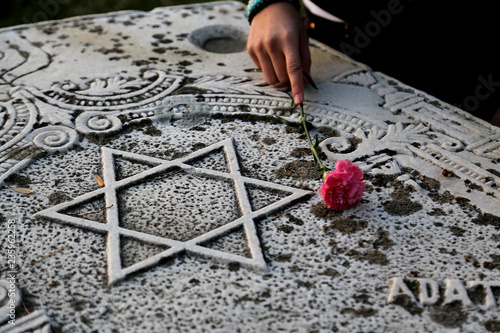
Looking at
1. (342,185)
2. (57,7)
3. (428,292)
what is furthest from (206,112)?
(57,7)

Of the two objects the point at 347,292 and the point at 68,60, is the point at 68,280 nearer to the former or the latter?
the point at 347,292

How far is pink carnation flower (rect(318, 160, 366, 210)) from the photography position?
1.18 metres

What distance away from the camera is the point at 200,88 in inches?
68.0

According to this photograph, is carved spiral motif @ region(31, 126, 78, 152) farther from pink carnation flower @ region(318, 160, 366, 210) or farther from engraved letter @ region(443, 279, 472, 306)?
engraved letter @ region(443, 279, 472, 306)

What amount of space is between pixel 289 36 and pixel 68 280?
1.04m

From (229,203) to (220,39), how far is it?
109 cm

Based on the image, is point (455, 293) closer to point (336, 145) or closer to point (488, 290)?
point (488, 290)

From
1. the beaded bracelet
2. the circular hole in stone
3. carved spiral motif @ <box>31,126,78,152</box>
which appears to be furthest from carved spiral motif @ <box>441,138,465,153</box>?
carved spiral motif @ <box>31,126,78,152</box>

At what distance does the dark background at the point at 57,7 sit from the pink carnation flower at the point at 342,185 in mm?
2569

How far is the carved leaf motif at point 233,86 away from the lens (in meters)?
1.71


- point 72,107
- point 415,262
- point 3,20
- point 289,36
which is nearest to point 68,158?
point 72,107

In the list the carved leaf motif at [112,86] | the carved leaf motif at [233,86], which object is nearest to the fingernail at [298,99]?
the carved leaf motif at [233,86]

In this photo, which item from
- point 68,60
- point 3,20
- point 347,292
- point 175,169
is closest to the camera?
point 347,292

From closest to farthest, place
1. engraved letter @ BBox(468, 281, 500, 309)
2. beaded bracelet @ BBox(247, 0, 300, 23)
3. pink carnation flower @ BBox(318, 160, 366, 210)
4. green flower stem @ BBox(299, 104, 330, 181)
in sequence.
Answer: engraved letter @ BBox(468, 281, 500, 309)
pink carnation flower @ BBox(318, 160, 366, 210)
green flower stem @ BBox(299, 104, 330, 181)
beaded bracelet @ BBox(247, 0, 300, 23)
